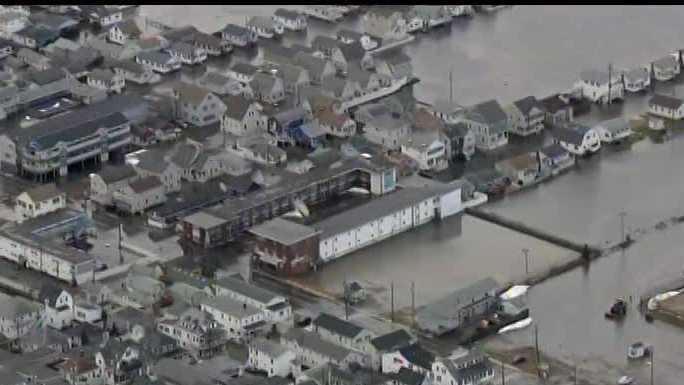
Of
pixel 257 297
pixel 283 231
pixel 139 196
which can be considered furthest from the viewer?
pixel 139 196

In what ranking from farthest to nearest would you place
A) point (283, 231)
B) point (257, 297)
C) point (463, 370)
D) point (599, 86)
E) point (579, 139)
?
point (599, 86)
point (579, 139)
point (283, 231)
point (257, 297)
point (463, 370)

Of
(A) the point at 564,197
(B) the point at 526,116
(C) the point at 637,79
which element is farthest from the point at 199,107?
(C) the point at 637,79

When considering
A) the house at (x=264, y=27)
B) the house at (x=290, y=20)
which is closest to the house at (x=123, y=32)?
the house at (x=264, y=27)

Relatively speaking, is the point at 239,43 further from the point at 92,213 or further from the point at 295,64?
the point at 92,213

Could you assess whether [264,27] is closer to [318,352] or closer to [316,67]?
[316,67]

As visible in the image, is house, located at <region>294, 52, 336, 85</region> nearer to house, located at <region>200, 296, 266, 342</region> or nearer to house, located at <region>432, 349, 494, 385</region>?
house, located at <region>200, 296, 266, 342</region>

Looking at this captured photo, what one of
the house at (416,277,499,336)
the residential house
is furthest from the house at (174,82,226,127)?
the house at (416,277,499,336)

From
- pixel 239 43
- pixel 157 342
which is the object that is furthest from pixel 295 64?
pixel 157 342
